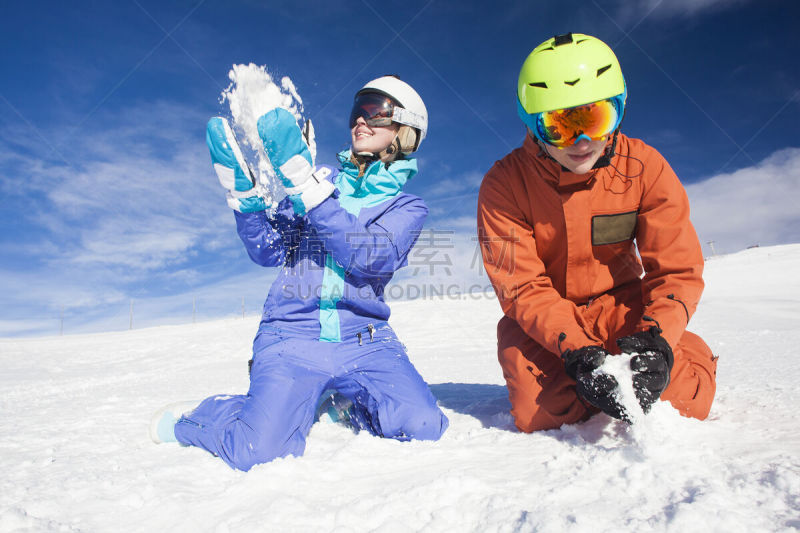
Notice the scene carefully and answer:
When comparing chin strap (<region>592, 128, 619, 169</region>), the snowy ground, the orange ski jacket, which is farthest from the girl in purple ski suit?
chin strap (<region>592, 128, 619, 169</region>)

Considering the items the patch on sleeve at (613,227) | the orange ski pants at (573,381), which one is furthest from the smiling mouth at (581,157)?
the orange ski pants at (573,381)

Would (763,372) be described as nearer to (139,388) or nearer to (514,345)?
(514,345)

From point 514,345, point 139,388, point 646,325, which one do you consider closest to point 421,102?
point 514,345

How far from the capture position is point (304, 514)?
1505mm

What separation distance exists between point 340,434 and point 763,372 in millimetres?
3025

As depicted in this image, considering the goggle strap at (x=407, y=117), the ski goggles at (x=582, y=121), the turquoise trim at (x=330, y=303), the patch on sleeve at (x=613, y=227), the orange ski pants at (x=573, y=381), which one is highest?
the goggle strap at (x=407, y=117)

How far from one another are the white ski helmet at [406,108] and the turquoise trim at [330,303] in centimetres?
101

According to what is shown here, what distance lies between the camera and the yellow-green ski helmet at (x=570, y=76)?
6.90ft

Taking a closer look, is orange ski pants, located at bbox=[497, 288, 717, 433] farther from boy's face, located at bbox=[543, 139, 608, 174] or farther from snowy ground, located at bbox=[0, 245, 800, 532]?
boy's face, located at bbox=[543, 139, 608, 174]

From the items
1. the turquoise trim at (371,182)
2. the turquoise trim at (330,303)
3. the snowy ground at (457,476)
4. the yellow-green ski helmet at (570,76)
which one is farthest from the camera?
the turquoise trim at (371,182)

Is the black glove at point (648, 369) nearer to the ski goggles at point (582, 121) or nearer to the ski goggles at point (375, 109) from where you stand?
the ski goggles at point (582, 121)

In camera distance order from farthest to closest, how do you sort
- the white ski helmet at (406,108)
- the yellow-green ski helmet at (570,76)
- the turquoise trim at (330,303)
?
the white ski helmet at (406,108)
the turquoise trim at (330,303)
the yellow-green ski helmet at (570,76)

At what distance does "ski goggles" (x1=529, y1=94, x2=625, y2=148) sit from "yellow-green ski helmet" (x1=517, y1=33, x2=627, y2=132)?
0.03 m

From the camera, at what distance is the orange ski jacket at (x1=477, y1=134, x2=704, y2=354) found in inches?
87.8
